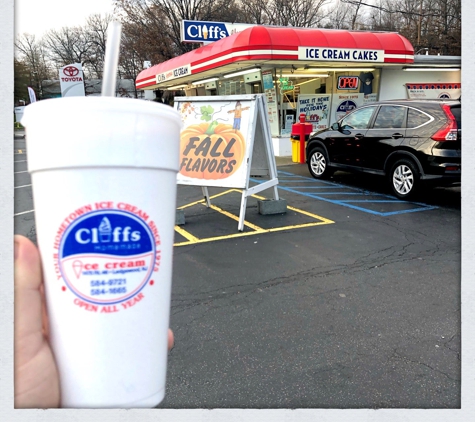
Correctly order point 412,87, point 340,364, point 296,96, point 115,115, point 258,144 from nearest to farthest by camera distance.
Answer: point 115,115 < point 340,364 < point 258,144 < point 296,96 < point 412,87

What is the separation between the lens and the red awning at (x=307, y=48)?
39.6ft

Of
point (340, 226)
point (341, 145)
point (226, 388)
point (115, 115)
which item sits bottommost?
point (226, 388)

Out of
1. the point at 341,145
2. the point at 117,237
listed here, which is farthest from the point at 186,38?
the point at 117,237

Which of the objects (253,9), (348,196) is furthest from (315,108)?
(253,9)

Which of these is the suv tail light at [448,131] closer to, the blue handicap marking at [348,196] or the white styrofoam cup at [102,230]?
the blue handicap marking at [348,196]

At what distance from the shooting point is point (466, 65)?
1.59 meters

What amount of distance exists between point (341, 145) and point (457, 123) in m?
2.57

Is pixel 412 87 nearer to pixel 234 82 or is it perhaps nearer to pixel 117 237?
pixel 234 82

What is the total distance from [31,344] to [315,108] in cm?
1482

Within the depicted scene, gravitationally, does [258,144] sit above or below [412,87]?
below

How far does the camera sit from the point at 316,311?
345 cm

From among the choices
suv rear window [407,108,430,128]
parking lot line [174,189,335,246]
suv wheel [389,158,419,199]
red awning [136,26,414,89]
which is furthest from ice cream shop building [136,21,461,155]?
parking lot line [174,189,335,246]

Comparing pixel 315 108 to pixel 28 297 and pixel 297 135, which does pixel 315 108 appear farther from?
pixel 28 297

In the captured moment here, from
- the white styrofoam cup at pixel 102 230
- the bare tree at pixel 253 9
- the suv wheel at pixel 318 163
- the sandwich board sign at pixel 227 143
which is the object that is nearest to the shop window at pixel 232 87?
the suv wheel at pixel 318 163
